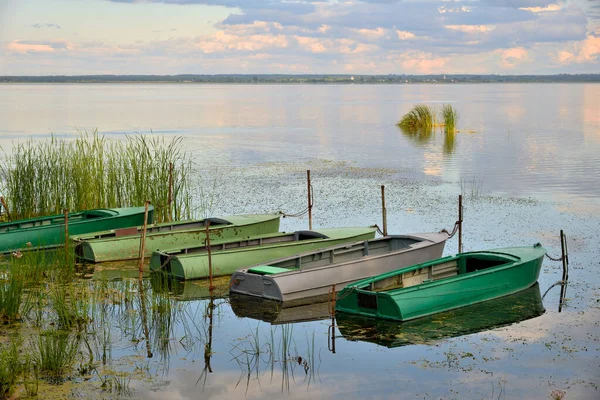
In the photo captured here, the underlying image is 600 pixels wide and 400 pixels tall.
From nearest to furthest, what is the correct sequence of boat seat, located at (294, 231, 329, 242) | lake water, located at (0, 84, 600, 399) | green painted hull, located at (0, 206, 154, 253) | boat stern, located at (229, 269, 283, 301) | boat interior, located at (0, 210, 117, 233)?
lake water, located at (0, 84, 600, 399) < boat stern, located at (229, 269, 283, 301) < boat seat, located at (294, 231, 329, 242) < green painted hull, located at (0, 206, 154, 253) < boat interior, located at (0, 210, 117, 233)

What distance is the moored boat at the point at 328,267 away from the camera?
450 inches

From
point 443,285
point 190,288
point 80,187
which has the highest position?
point 80,187

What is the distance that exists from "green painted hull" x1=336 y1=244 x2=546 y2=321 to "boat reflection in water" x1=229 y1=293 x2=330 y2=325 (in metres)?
0.43

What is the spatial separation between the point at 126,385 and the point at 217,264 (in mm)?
4673

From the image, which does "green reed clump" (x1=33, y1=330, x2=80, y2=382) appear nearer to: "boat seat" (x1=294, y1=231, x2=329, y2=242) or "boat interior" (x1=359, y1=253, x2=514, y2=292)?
"boat interior" (x1=359, y1=253, x2=514, y2=292)

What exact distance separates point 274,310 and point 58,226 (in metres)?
5.16

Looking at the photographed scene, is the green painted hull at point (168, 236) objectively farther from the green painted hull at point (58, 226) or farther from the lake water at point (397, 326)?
the green painted hull at point (58, 226)

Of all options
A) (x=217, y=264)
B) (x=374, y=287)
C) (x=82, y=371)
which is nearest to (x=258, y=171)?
(x=217, y=264)

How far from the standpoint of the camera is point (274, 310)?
1120 cm

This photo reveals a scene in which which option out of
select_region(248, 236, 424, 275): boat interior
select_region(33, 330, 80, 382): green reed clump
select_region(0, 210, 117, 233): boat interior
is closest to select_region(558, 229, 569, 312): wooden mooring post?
select_region(248, 236, 424, 275): boat interior

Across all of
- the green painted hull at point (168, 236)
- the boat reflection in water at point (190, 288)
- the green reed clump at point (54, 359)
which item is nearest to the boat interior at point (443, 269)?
the boat reflection in water at point (190, 288)

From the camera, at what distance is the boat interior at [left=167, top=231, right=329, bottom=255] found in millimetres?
13305

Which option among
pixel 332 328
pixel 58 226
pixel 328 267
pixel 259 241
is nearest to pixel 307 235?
pixel 259 241

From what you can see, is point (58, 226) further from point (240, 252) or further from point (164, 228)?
point (240, 252)
